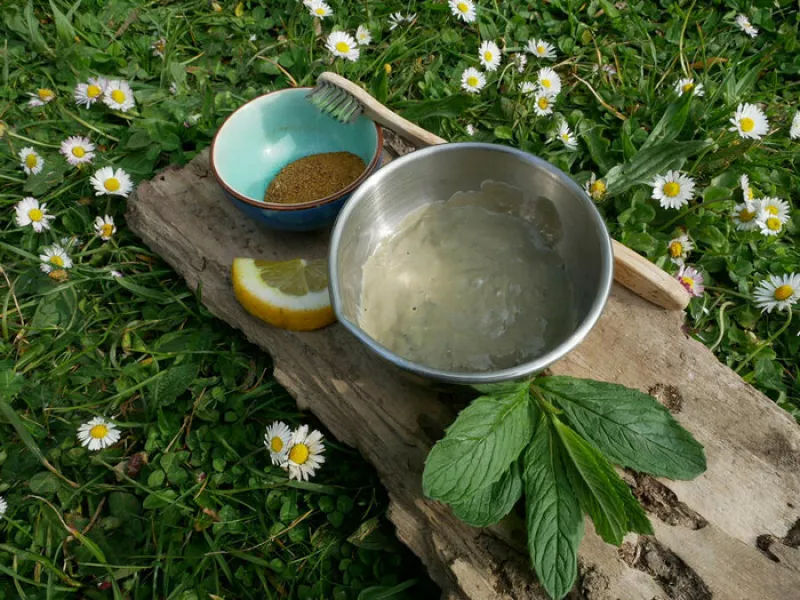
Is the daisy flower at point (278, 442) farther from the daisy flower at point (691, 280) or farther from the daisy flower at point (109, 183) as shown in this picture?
the daisy flower at point (691, 280)

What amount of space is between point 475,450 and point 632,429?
379mm

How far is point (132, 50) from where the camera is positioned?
2.85 metres

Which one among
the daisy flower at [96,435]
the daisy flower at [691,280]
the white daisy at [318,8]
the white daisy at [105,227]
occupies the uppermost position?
the daisy flower at [691,280]

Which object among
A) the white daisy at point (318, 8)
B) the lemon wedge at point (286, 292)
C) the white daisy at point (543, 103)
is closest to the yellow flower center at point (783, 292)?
the white daisy at point (543, 103)

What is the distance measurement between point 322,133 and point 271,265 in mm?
636

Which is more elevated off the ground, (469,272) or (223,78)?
(469,272)

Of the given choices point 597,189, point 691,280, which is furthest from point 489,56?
point 691,280

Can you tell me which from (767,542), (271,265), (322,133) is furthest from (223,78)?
(767,542)

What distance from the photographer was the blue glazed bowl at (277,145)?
195 cm

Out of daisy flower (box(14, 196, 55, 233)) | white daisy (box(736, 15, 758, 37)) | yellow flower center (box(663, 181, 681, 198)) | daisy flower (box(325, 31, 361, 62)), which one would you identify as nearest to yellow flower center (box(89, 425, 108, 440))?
daisy flower (box(14, 196, 55, 233))

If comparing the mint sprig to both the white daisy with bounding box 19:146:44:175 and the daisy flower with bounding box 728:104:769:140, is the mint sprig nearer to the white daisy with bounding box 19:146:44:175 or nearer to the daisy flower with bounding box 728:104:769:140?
the daisy flower with bounding box 728:104:769:140

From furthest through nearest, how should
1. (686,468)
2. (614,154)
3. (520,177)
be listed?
(614,154), (520,177), (686,468)

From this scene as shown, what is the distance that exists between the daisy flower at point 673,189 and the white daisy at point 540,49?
91 cm

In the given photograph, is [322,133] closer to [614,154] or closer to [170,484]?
[614,154]
